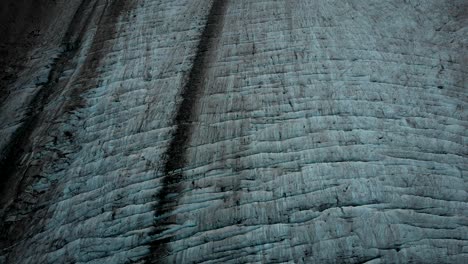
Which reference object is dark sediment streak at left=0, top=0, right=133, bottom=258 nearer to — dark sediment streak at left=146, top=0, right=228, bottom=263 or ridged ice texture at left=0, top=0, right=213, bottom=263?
ridged ice texture at left=0, top=0, right=213, bottom=263

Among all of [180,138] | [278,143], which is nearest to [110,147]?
[180,138]

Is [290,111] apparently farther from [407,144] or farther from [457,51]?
[457,51]

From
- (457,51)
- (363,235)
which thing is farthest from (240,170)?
(457,51)

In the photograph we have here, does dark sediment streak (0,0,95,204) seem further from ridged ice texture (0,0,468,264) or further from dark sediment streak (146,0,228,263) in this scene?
dark sediment streak (146,0,228,263)

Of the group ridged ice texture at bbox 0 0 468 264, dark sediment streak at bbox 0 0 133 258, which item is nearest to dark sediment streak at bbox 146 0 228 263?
ridged ice texture at bbox 0 0 468 264

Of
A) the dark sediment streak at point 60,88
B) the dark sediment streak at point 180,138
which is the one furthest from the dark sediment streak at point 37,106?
the dark sediment streak at point 180,138

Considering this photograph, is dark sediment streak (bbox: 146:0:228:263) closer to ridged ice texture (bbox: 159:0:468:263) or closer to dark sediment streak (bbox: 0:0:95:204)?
ridged ice texture (bbox: 159:0:468:263)

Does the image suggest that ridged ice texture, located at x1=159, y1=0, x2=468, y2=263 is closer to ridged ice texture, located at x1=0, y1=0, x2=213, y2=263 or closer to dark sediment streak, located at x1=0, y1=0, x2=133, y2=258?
ridged ice texture, located at x1=0, y1=0, x2=213, y2=263

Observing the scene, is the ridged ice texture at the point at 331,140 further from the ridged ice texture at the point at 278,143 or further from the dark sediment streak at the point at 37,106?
the dark sediment streak at the point at 37,106
